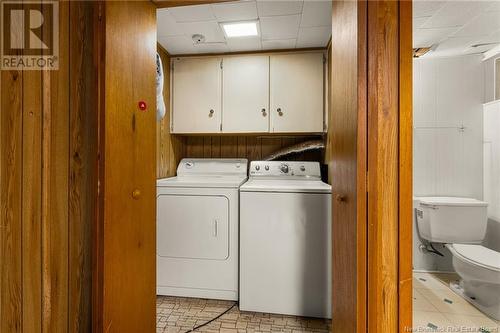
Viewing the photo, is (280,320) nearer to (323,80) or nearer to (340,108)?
(340,108)

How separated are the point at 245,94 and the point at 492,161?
1986mm

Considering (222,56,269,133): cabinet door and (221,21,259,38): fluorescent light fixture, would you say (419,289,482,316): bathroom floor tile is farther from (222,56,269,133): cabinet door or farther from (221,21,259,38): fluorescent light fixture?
(221,21,259,38): fluorescent light fixture

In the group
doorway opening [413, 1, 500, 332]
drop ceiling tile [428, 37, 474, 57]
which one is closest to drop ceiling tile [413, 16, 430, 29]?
doorway opening [413, 1, 500, 332]

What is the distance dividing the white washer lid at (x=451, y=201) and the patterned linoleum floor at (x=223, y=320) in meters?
1.17

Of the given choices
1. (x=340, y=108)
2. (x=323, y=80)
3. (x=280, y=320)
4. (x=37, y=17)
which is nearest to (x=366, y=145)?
(x=340, y=108)

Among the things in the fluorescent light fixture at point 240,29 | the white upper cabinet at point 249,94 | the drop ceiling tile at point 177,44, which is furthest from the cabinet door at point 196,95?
the fluorescent light fixture at point 240,29

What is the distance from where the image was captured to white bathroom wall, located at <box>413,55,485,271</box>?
3.19 feet

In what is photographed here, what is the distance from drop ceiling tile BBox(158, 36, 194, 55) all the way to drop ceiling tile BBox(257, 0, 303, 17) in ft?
2.56

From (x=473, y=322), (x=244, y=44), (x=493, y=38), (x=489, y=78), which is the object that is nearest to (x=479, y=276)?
(x=473, y=322)

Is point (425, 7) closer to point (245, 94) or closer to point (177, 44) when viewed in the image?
point (245, 94)

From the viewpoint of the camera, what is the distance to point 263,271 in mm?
1896

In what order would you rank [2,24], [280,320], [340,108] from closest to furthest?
[2,24], [340,108], [280,320]

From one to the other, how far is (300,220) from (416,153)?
3.36 feet

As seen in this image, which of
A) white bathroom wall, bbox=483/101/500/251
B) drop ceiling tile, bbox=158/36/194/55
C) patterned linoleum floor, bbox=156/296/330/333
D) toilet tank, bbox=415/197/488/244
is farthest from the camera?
drop ceiling tile, bbox=158/36/194/55
